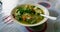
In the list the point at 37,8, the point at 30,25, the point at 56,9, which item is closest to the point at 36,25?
the point at 30,25

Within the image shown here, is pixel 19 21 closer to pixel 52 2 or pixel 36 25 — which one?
pixel 36 25

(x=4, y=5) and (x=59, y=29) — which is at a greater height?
(x=4, y=5)

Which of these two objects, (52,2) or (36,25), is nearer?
(36,25)

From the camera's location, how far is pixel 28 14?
667 mm

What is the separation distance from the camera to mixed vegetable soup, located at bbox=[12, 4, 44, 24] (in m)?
0.64

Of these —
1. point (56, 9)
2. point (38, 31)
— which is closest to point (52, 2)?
point (56, 9)

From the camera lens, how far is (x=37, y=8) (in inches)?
28.2

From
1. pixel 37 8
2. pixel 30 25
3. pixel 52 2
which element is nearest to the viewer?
pixel 30 25

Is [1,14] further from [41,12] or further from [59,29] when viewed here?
[59,29]

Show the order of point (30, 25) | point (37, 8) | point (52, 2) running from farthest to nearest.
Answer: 1. point (52, 2)
2. point (37, 8)
3. point (30, 25)

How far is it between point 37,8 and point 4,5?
0.74 ft

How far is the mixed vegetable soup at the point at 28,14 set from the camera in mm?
643

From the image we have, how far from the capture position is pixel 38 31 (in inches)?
25.8

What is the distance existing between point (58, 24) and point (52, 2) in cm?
19
